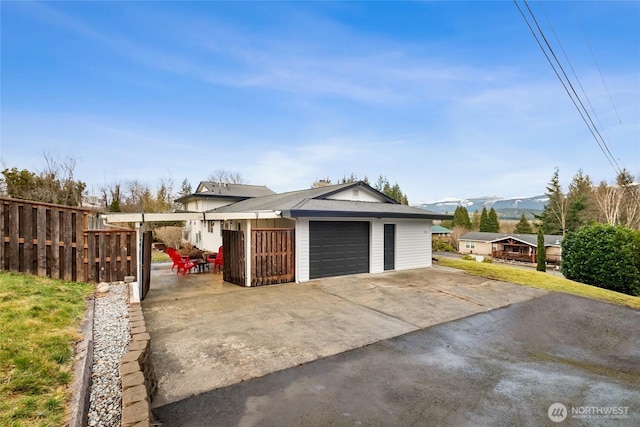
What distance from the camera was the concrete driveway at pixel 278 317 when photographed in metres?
4.10

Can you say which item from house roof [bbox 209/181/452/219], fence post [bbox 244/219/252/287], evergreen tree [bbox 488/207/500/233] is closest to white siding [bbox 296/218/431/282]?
house roof [bbox 209/181/452/219]

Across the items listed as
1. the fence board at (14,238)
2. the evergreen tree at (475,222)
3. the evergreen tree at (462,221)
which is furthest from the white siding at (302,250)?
the evergreen tree at (475,222)

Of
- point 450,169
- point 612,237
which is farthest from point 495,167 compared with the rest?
point 612,237

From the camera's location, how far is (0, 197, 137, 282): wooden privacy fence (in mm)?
6285

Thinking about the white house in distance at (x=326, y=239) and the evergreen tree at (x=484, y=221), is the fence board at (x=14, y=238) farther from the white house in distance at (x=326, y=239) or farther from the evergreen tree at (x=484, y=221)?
the evergreen tree at (x=484, y=221)

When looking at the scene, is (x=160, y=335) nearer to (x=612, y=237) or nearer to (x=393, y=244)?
(x=393, y=244)

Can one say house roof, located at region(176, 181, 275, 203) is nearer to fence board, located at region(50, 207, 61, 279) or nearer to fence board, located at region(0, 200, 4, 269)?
fence board, located at region(50, 207, 61, 279)

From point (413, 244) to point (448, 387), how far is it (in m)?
10.1

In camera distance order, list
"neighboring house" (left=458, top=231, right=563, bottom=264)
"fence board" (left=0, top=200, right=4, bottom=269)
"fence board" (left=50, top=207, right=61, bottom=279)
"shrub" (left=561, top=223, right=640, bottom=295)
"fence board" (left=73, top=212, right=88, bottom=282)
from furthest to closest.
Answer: "neighboring house" (left=458, top=231, right=563, bottom=264)
"shrub" (left=561, top=223, right=640, bottom=295)
"fence board" (left=73, top=212, right=88, bottom=282)
"fence board" (left=50, top=207, right=61, bottom=279)
"fence board" (left=0, top=200, right=4, bottom=269)

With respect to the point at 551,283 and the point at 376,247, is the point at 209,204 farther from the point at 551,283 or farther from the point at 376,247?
the point at 551,283

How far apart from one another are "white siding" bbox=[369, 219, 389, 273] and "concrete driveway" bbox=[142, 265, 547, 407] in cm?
81

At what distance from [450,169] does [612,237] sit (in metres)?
22.9

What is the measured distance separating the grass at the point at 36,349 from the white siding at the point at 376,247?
8.96m

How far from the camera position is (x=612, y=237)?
37.7 feet
